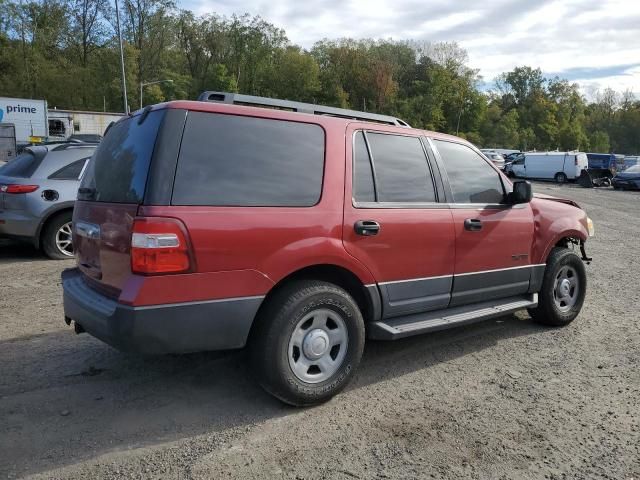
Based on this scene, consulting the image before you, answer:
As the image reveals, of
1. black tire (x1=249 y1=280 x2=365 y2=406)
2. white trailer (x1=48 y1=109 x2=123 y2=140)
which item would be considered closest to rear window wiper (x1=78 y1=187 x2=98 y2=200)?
black tire (x1=249 y1=280 x2=365 y2=406)

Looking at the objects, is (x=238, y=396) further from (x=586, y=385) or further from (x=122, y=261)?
(x=586, y=385)

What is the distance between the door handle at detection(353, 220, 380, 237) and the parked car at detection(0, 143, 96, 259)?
5208 millimetres

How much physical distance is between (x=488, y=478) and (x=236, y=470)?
1316 mm

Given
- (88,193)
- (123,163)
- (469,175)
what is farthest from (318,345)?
(469,175)

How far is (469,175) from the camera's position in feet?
14.9

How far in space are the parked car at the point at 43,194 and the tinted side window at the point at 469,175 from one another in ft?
17.6

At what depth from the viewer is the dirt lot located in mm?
2871

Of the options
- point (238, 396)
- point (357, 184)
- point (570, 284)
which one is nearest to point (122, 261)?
point (238, 396)

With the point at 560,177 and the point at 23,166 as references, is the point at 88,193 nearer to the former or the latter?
the point at 23,166

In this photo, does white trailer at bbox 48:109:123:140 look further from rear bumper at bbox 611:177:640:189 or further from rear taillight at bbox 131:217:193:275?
rear taillight at bbox 131:217:193:275

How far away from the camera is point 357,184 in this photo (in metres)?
3.71

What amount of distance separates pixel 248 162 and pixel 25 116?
2895 centimetres

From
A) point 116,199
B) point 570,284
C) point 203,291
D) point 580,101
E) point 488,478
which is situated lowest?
point 488,478

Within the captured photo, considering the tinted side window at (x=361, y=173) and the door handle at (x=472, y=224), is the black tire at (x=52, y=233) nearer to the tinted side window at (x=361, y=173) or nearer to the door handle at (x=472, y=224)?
the tinted side window at (x=361, y=173)
